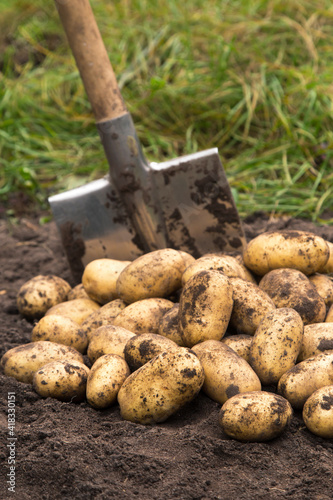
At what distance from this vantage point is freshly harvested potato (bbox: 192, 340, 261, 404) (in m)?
1.51

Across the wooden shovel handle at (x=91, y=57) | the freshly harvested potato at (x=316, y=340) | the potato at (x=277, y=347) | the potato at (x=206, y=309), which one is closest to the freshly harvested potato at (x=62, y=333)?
the potato at (x=206, y=309)

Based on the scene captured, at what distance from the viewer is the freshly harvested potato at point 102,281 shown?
2.11 metres

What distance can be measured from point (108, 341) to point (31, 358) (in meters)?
0.26

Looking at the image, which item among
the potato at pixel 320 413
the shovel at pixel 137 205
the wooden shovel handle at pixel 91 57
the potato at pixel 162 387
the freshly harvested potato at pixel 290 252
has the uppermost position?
the wooden shovel handle at pixel 91 57

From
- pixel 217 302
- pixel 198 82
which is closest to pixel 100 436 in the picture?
pixel 217 302

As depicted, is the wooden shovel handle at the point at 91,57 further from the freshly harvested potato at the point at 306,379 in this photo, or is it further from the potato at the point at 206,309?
the freshly harvested potato at the point at 306,379

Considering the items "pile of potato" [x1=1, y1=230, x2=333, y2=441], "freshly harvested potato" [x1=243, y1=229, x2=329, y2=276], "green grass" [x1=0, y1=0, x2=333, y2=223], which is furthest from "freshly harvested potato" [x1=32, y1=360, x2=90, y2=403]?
"green grass" [x1=0, y1=0, x2=333, y2=223]

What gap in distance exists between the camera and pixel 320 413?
1.39 m

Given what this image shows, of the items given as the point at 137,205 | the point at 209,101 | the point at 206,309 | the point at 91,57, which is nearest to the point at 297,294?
the point at 206,309

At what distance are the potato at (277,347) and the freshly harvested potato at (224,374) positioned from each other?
0.05 metres

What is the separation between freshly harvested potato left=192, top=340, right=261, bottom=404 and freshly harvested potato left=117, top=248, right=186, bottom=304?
405mm

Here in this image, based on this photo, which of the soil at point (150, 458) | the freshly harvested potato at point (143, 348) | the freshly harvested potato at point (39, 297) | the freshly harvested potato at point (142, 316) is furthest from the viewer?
the freshly harvested potato at point (39, 297)

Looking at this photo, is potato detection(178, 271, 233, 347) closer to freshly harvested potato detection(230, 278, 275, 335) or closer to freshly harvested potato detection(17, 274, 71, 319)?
freshly harvested potato detection(230, 278, 275, 335)

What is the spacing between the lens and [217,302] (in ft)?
5.46
